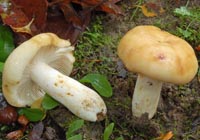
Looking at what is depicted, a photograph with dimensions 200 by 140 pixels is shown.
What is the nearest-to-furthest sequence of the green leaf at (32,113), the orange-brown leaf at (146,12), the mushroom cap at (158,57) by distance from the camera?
the mushroom cap at (158,57)
the green leaf at (32,113)
the orange-brown leaf at (146,12)

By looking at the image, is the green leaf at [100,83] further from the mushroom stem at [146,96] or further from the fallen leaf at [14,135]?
the fallen leaf at [14,135]

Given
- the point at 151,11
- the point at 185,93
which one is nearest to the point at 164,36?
the point at 185,93

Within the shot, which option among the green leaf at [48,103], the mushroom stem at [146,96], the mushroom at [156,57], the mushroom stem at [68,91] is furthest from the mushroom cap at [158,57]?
the green leaf at [48,103]

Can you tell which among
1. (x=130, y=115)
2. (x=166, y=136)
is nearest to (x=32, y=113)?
(x=130, y=115)

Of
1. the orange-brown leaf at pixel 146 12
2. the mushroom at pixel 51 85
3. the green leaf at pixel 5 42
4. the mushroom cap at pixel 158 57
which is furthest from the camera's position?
the orange-brown leaf at pixel 146 12

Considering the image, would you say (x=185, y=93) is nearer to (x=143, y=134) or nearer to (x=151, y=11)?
(x=143, y=134)

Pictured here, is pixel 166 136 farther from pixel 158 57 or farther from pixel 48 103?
pixel 48 103
